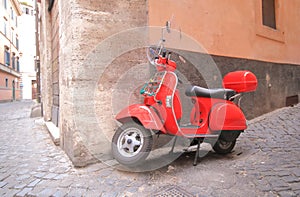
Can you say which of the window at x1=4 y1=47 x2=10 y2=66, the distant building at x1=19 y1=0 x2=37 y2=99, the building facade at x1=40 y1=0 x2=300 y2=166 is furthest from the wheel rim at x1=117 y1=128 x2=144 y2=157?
the distant building at x1=19 y1=0 x2=37 y2=99

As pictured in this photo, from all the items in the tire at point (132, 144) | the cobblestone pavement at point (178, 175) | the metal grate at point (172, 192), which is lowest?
the metal grate at point (172, 192)

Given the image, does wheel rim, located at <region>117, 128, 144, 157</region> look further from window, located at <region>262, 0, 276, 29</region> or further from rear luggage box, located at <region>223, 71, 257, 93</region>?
window, located at <region>262, 0, 276, 29</region>

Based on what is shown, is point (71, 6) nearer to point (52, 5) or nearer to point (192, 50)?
point (192, 50)

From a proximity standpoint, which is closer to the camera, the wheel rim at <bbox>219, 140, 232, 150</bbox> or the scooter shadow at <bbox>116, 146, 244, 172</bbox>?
the scooter shadow at <bbox>116, 146, 244, 172</bbox>

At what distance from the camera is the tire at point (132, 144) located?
8.77 feet

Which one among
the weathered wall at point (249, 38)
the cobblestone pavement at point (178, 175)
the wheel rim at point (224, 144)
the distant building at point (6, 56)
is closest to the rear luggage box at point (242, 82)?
the wheel rim at point (224, 144)

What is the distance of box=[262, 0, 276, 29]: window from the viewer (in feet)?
22.2

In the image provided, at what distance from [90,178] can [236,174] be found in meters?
1.77

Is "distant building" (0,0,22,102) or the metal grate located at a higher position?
"distant building" (0,0,22,102)

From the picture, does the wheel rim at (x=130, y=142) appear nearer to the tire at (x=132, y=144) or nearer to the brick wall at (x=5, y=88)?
the tire at (x=132, y=144)

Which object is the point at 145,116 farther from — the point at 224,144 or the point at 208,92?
the point at 224,144

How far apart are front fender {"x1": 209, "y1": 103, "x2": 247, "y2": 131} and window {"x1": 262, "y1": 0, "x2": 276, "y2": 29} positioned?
4779 millimetres

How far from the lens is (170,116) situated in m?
2.91

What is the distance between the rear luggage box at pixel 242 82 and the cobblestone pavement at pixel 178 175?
3.20ft
